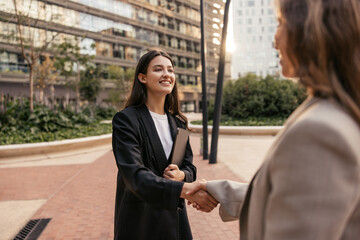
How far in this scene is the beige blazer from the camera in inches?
27.9

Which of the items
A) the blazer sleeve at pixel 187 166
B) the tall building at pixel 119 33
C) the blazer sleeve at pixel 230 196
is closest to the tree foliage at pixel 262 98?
the blazer sleeve at pixel 187 166

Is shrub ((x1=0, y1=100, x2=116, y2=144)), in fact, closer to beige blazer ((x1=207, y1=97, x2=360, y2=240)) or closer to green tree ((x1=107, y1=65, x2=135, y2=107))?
beige blazer ((x1=207, y1=97, x2=360, y2=240))

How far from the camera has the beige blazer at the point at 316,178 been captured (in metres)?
0.71

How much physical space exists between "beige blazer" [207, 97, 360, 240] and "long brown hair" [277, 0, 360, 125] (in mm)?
52

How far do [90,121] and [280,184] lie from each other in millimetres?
14986

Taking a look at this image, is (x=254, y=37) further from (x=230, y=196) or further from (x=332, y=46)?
(x=332, y=46)

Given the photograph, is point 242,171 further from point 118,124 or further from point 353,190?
point 353,190

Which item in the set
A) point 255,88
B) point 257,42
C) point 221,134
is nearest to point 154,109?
point 221,134

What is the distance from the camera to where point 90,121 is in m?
15.0

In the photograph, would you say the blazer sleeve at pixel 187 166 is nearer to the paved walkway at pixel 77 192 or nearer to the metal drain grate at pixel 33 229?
the paved walkway at pixel 77 192

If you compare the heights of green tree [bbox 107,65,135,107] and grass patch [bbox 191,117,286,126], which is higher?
green tree [bbox 107,65,135,107]

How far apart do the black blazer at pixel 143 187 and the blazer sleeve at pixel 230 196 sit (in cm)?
26

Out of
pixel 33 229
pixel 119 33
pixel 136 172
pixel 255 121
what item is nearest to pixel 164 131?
pixel 136 172

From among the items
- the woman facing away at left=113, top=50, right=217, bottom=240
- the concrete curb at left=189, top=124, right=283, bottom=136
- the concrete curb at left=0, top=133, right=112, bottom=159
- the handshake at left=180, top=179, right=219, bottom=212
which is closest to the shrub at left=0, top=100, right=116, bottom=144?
the concrete curb at left=0, top=133, right=112, bottom=159
